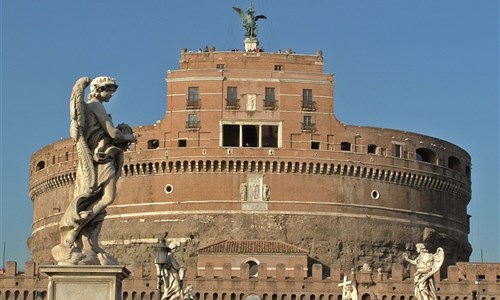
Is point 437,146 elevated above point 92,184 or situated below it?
above

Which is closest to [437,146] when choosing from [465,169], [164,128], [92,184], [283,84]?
[465,169]

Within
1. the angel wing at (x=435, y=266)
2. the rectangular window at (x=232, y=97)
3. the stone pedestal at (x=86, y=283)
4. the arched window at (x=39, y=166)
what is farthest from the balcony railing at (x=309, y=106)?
the stone pedestal at (x=86, y=283)

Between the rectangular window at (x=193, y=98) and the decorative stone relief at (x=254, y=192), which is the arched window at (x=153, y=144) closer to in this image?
the rectangular window at (x=193, y=98)

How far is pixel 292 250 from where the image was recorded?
85.9 metres

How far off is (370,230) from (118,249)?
657 inches

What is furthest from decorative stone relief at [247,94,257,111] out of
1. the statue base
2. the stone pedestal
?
the stone pedestal

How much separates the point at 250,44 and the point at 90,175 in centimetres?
8840

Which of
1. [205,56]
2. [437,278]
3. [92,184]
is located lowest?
[92,184]

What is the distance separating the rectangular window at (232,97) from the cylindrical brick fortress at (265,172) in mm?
66

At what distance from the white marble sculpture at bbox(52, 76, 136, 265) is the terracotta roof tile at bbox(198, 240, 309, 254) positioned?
74.8 metres

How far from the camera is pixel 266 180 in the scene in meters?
89.1

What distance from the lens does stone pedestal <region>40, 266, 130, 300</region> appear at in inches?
420

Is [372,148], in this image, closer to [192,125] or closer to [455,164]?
[455,164]

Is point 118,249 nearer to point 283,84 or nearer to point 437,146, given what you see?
point 283,84
